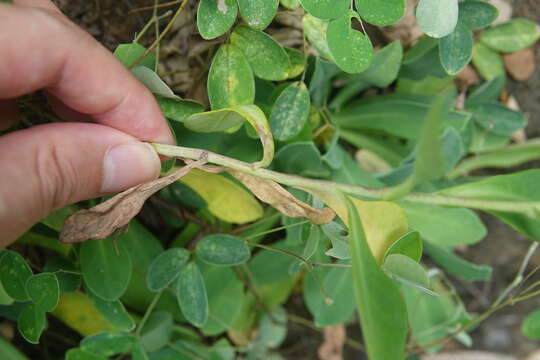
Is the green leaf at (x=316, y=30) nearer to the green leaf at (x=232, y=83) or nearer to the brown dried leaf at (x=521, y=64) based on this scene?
the green leaf at (x=232, y=83)

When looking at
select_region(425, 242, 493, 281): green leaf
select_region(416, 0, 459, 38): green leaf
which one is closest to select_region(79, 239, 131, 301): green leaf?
select_region(416, 0, 459, 38): green leaf

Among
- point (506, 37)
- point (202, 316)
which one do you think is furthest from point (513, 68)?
point (202, 316)

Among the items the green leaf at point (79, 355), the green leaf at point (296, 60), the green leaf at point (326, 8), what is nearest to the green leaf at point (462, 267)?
the green leaf at point (296, 60)

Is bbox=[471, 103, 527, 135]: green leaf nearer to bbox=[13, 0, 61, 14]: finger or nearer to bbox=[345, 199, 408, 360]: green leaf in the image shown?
bbox=[345, 199, 408, 360]: green leaf

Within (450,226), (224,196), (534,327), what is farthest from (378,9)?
(534,327)

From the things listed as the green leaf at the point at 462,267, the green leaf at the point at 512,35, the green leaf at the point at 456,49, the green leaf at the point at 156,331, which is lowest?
the green leaf at the point at 156,331

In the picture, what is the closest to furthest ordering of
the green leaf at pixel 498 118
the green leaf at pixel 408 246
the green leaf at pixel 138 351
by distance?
the green leaf at pixel 408 246 → the green leaf at pixel 138 351 → the green leaf at pixel 498 118

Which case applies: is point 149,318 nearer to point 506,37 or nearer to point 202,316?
point 202,316
